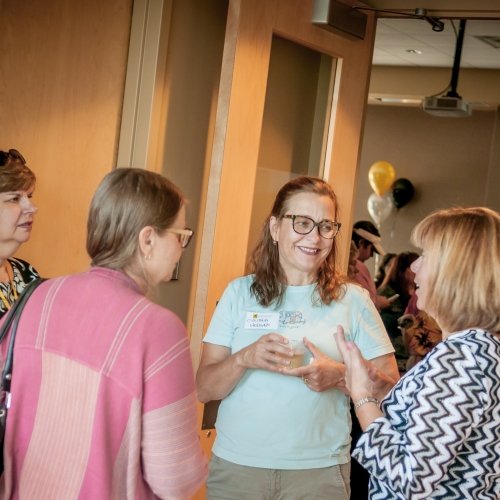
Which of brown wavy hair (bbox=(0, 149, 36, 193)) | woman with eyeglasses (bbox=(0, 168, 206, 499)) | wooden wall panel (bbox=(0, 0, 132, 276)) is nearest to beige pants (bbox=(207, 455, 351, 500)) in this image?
woman with eyeglasses (bbox=(0, 168, 206, 499))

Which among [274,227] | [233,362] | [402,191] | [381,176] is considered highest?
[381,176]

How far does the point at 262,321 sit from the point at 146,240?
2.86ft

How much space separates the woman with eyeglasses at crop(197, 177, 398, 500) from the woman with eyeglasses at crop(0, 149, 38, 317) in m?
0.70

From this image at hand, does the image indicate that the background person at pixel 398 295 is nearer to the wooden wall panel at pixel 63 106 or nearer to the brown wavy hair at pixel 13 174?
the wooden wall panel at pixel 63 106

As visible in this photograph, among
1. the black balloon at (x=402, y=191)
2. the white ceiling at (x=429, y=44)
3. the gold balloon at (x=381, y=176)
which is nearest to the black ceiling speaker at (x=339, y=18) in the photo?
the white ceiling at (x=429, y=44)

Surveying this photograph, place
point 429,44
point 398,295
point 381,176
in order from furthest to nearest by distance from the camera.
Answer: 1. point 381,176
2. point 429,44
3. point 398,295

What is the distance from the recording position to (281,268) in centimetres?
275

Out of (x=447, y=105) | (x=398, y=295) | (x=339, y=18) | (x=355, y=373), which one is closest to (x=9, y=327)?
(x=355, y=373)

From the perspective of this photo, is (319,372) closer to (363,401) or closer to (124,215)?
(363,401)

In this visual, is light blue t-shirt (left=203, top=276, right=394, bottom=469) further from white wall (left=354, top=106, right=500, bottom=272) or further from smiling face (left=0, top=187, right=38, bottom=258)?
white wall (left=354, top=106, right=500, bottom=272)

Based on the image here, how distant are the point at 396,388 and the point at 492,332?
0.76ft

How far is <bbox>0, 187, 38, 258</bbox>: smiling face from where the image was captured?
289cm

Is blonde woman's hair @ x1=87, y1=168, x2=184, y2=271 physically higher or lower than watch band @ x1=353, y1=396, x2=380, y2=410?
higher

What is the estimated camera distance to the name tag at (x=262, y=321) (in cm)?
262
